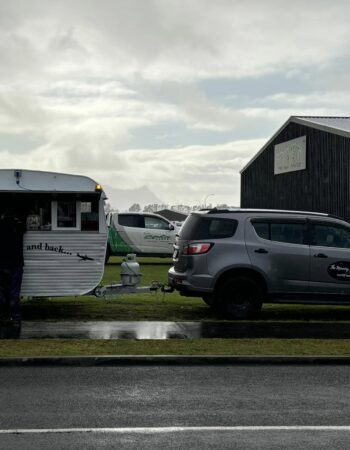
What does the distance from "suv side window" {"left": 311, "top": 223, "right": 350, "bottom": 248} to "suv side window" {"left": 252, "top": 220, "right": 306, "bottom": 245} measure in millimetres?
219

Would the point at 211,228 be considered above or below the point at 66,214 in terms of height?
below

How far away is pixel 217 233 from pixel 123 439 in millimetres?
6665

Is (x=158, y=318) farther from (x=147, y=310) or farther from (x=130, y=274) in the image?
(x=130, y=274)

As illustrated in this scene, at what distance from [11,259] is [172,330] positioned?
113 inches

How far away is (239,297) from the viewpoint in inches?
461

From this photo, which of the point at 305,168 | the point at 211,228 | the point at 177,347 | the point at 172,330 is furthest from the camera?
the point at 305,168

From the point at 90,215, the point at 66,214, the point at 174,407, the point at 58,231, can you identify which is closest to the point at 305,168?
the point at 90,215

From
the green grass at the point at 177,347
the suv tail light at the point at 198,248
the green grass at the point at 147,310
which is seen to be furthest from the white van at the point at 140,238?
the green grass at the point at 177,347

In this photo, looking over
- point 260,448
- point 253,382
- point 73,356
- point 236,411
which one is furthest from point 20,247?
point 260,448

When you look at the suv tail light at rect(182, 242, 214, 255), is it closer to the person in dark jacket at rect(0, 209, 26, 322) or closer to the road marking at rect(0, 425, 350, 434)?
the person in dark jacket at rect(0, 209, 26, 322)

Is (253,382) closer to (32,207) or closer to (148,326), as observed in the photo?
(148,326)

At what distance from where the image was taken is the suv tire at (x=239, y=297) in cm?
1162

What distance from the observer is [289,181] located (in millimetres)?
37938

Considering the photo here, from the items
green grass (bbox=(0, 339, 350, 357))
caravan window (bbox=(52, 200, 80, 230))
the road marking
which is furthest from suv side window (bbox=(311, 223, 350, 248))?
the road marking
